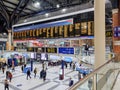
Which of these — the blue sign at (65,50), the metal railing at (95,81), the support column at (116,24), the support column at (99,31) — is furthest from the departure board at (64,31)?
the metal railing at (95,81)

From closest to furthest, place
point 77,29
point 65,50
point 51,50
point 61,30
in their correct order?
1. point 65,50
2. point 77,29
3. point 61,30
4. point 51,50

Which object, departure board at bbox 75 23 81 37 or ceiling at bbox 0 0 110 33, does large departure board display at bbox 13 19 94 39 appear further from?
ceiling at bbox 0 0 110 33

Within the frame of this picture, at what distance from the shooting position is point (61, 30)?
1410 cm

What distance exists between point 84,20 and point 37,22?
23.5ft

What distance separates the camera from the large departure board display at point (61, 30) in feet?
39.8

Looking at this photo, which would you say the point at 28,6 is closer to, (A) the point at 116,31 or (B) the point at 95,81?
(A) the point at 116,31

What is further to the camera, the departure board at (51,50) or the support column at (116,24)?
the departure board at (51,50)

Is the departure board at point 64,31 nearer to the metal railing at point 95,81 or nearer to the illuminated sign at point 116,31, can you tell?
the illuminated sign at point 116,31

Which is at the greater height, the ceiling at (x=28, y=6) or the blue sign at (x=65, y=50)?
the ceiling at (x=28, y=6)

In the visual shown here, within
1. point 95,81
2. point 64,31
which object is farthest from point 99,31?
point 64,31

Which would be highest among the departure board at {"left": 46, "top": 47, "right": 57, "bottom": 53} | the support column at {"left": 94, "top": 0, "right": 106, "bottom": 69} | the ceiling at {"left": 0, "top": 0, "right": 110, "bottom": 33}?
the ceiling at {"left": 0, "top": 0, "right": 110, "bottom": 33}

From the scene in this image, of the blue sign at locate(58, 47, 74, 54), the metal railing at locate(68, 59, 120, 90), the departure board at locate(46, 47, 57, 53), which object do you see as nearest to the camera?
the metal railing at locate(68, 59, 120, 90)

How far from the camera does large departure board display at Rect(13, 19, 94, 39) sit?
1212cm

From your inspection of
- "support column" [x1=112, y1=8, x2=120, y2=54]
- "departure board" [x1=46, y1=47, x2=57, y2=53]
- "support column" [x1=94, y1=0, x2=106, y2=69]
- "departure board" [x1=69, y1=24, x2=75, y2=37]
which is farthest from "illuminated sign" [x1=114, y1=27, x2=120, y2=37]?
"support column" [x1=94, y1=0, x2=106, y2=69]
